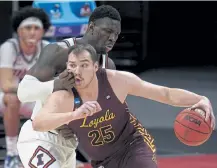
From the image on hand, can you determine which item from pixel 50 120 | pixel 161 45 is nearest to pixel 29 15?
pixel 50 120

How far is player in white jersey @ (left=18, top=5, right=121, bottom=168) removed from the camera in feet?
11.3

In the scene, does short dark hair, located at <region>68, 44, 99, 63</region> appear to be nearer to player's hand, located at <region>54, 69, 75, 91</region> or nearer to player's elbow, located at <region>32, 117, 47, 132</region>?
player's hand, located at <region>54, 69, 75, 91</region>

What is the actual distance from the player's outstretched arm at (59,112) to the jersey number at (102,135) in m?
0.21

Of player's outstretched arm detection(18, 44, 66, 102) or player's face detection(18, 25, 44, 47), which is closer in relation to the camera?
player's outstretched arm detection(18, 44, 66, 102)

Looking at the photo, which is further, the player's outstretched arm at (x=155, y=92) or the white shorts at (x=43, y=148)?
the white shorts at (x=43, y=148)

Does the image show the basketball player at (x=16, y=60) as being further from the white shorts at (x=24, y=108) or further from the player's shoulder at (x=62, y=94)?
the player's shoulder at (x=62, y=94)

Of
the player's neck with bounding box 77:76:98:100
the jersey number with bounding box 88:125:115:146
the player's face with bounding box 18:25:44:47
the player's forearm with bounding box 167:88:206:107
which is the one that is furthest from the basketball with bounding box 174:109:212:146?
the player's face with bounding box 18:25:44:47

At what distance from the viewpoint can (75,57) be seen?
315cm

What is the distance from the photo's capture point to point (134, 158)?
11.2ft

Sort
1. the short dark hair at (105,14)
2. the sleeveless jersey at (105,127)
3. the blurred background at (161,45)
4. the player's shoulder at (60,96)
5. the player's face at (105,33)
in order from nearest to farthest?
the player's shoulder at (60,96) → the sleeveless jersey at (105,127) → the player's face at (105,33) → the short dark hair at (105,14) → the blurred background at (161,45)

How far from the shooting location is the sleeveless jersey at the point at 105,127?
10.9 ft

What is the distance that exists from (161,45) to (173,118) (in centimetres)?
418

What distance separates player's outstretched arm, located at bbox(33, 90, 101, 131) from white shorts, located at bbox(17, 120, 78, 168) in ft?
1.42

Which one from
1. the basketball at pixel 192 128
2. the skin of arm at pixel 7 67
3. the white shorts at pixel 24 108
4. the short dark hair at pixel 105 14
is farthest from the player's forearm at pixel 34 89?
the white shorts at pixel 24 108
